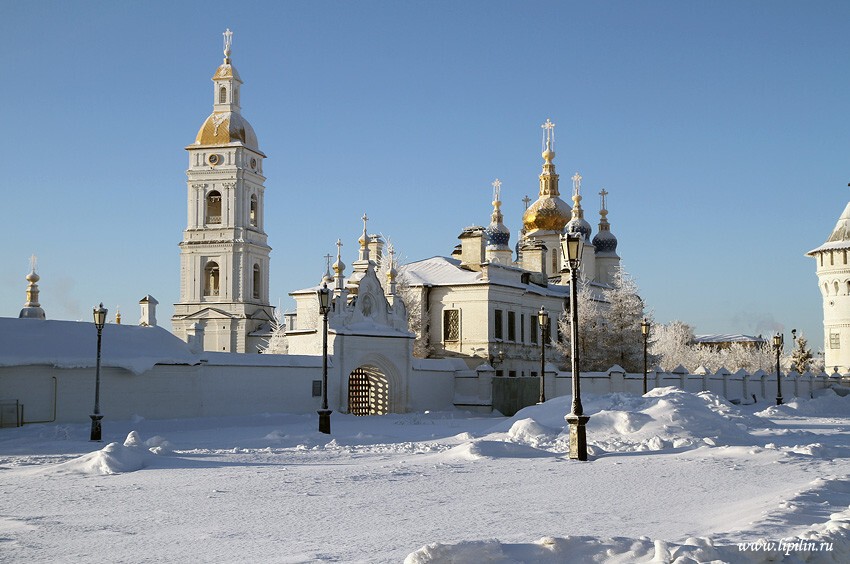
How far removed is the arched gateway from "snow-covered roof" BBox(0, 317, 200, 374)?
28.9 feet

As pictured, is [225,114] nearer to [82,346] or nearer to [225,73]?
[225,73]

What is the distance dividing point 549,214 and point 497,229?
32.8ft

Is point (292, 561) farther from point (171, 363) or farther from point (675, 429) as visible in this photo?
point (171, 363)

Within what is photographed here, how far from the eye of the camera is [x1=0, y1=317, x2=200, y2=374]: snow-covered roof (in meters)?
27.2

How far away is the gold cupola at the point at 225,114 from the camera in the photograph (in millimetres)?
64062

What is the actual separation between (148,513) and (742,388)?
45554 mm

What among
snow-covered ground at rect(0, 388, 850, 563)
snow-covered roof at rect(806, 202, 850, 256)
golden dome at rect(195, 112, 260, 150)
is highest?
golden dome at rect(195, 112, 260, 150)

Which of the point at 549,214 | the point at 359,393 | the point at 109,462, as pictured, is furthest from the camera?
the point at 549,214

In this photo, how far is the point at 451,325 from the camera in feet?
167

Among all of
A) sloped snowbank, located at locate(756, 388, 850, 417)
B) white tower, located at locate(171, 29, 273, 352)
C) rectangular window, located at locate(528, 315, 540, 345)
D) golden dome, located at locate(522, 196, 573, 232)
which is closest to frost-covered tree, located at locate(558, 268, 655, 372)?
rectangular window, located at locate(528, 315, 540, 345)

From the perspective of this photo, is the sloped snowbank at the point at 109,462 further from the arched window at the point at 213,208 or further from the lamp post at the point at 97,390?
the arched window at the point at 213,208

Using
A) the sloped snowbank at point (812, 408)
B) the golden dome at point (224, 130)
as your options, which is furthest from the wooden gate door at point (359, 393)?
the golden dome at point (224, 130)

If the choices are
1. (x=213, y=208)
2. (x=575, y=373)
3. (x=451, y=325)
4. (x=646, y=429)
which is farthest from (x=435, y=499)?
(x=213, y=208)

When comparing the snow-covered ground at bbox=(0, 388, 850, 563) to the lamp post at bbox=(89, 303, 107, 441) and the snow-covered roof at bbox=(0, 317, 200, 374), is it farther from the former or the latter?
the snow-covered roof at bbox=(0, 317, 200, 374)
